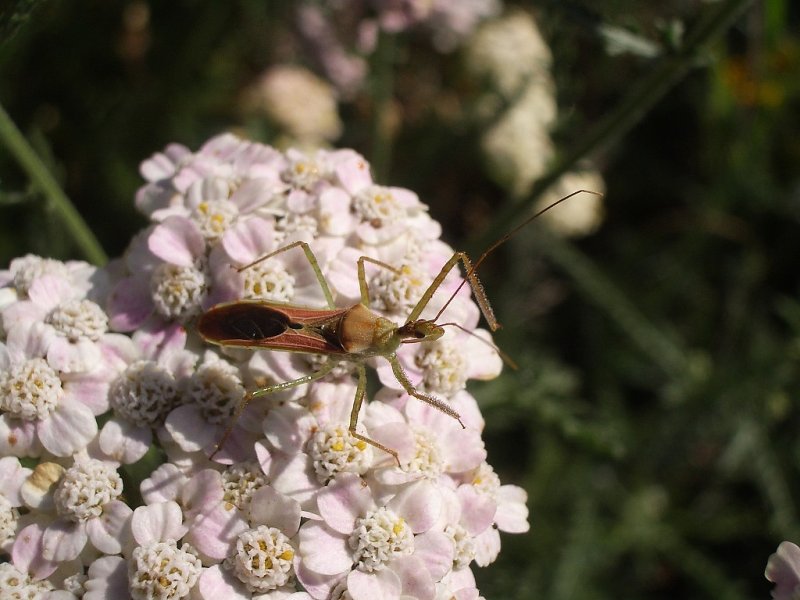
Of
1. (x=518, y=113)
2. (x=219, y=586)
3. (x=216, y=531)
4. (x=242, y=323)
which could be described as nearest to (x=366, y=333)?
(x=242, y=323)

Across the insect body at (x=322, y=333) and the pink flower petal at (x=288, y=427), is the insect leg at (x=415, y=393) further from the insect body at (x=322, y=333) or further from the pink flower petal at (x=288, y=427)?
the pink flower petal at (x=288, y=427)

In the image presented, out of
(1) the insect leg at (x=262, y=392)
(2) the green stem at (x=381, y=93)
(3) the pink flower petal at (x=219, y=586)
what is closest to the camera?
(3) the pink flower petal at (x=219, y=586)

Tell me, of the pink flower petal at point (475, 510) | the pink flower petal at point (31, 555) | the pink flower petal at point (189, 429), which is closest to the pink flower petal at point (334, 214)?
the pink flower petal at point (189, 429)

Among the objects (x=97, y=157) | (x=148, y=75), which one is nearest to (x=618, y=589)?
(x=97, y=157)

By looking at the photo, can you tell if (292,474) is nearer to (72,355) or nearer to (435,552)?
(435,552)

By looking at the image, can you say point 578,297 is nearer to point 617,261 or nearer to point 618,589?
point 617,261
